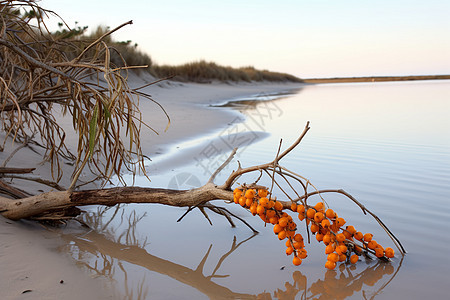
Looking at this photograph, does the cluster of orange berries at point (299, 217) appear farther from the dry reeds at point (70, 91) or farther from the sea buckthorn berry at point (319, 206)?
the dry reeds at point (70, 91)

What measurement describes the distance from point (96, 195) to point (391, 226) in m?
1.38

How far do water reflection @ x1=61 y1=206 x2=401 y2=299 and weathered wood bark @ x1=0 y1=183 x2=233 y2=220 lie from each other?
0.16m

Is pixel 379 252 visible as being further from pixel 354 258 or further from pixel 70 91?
pixel 70 91

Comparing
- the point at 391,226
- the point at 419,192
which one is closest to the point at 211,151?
Answer: the point at 419,192

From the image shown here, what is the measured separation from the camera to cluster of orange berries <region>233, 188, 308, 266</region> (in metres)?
1.52

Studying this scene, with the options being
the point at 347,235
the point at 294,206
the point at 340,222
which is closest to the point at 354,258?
the point at 347,235

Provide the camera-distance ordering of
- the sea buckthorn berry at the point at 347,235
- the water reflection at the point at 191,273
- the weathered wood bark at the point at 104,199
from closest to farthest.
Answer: the water reflection at the point at 191,273, the sea buckthorn berry at the point at 347,235, the weathered wood bark at the point at 104,199

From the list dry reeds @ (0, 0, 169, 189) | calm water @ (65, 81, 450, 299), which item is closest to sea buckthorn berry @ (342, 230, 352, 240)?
calm water @ (65, 81, 450, 299)

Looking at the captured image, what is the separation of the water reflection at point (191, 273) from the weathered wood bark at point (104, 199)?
0.16 meters

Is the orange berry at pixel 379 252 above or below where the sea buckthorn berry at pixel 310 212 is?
below

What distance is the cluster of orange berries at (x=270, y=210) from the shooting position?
1.52 metres

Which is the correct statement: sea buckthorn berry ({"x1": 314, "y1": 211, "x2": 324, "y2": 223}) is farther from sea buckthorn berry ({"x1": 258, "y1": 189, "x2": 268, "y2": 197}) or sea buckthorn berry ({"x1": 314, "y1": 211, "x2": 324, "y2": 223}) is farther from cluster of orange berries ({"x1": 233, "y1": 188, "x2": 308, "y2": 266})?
sea buckthorn berry ({"x1": 258, "y1": 189, "x2": 268, "y2": 197})

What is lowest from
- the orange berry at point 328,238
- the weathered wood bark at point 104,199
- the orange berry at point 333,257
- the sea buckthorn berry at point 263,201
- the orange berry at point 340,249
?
the orange berry at point 333,257

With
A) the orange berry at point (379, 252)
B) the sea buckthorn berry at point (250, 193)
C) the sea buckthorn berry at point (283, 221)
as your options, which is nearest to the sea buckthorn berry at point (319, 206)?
the sea buckthorn berry at point (283, 221)
